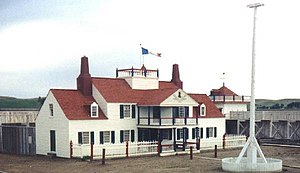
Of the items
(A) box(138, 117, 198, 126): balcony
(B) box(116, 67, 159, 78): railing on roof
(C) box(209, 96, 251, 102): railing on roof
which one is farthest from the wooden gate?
(C) box(209, 96, 251, 102): railing on roof

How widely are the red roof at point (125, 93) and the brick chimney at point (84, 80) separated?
0.61 m

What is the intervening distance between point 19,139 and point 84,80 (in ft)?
24.3

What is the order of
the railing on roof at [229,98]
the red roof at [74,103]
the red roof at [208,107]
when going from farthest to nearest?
the railing on roof at [229,98] < the red roof at [208,107] < the red roof at [74,103]

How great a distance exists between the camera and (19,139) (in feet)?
135

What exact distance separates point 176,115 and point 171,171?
15.0 meters

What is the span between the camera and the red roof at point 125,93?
41438 mm

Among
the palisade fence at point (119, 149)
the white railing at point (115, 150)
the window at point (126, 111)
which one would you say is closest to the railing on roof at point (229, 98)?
the palisade fence at point (119, 149)

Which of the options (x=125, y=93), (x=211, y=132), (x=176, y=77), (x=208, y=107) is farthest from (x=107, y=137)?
(x=208, y=107)

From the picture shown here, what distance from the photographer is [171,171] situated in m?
28.2

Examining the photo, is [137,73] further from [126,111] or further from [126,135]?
[126,135]

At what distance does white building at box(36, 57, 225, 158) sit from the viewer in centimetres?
3816

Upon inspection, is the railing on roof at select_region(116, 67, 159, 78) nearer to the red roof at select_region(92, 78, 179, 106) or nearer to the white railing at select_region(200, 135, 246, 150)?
the red roof at select_region(92, 78, 179, 106)

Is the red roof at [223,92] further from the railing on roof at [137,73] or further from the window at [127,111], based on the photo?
the window at [127,111]

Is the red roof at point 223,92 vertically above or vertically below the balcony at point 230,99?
above
